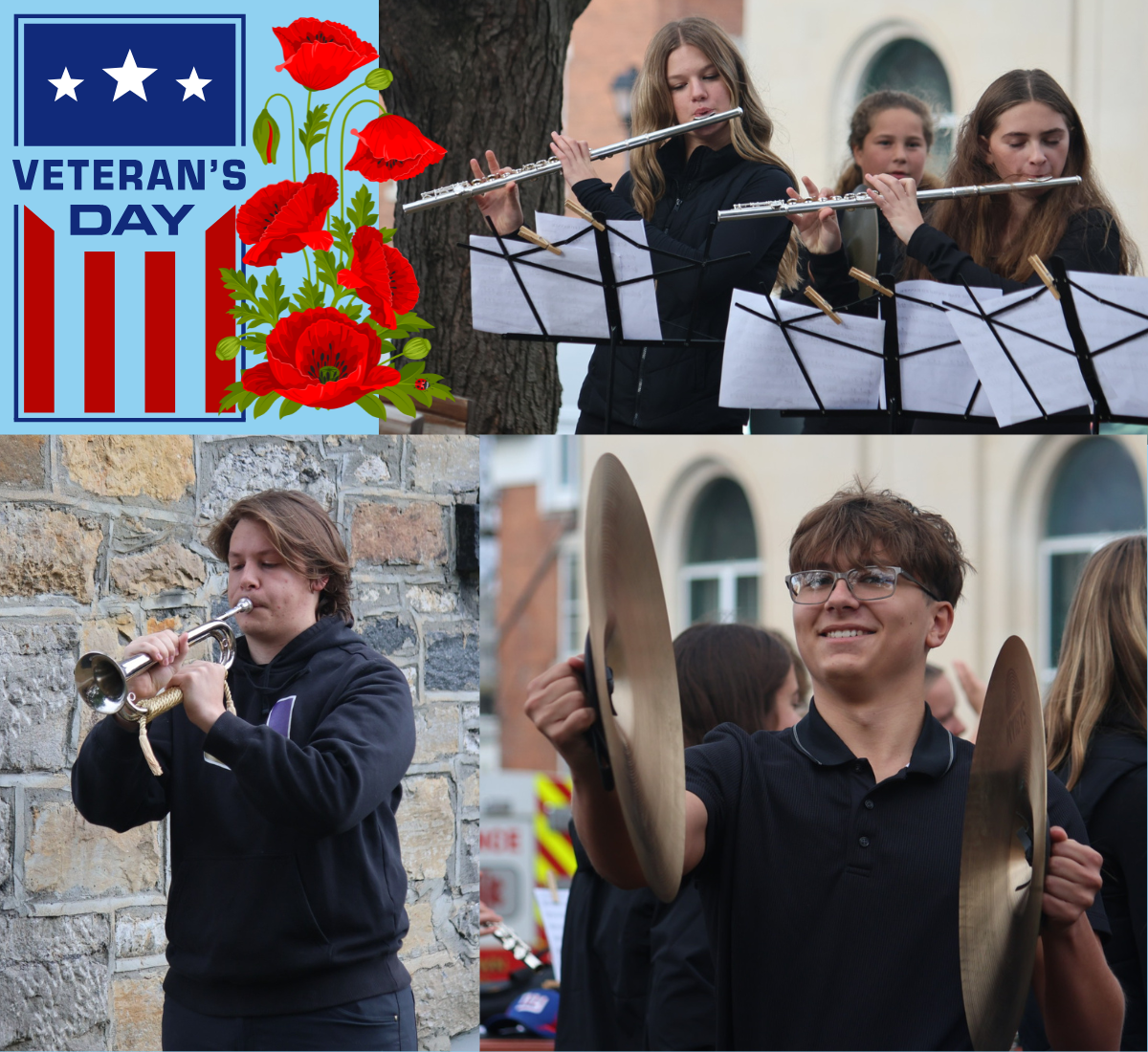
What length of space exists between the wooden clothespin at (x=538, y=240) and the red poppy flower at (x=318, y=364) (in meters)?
0.64

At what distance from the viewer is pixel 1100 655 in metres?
3.57

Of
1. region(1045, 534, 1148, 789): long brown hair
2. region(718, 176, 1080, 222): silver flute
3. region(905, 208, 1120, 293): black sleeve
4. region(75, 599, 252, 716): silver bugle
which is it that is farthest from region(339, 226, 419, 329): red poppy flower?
region(1045, 534, 1148, 789): long brown hair

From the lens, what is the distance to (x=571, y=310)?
393 cm

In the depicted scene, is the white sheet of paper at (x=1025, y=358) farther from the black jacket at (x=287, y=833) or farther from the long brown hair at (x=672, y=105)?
the black jacket at (x=287, y=833)

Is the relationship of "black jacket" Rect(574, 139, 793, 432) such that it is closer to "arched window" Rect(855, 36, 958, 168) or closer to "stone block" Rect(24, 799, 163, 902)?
"stone block" Rect(24, 799, 163, 902)

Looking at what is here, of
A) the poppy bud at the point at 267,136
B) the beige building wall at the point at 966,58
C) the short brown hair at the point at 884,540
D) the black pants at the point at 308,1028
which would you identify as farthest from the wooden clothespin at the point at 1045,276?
the beige building wall at the point at 966,58

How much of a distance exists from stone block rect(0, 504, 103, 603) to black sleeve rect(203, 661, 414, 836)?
847 mm

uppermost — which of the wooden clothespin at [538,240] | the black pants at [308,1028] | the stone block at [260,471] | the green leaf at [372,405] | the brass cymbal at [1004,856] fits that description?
the wooden clothespin at [538,240]

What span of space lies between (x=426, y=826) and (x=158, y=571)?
102 cm

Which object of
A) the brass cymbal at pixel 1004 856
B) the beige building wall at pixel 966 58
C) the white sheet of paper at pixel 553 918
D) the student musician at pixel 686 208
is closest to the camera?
the brass cymbal at pixel 1004 856

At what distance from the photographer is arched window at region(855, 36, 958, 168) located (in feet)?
27.9

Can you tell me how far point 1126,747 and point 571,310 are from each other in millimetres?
1855

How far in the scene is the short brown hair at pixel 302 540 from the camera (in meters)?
3.78

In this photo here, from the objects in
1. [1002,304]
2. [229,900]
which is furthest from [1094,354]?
[229,900]
